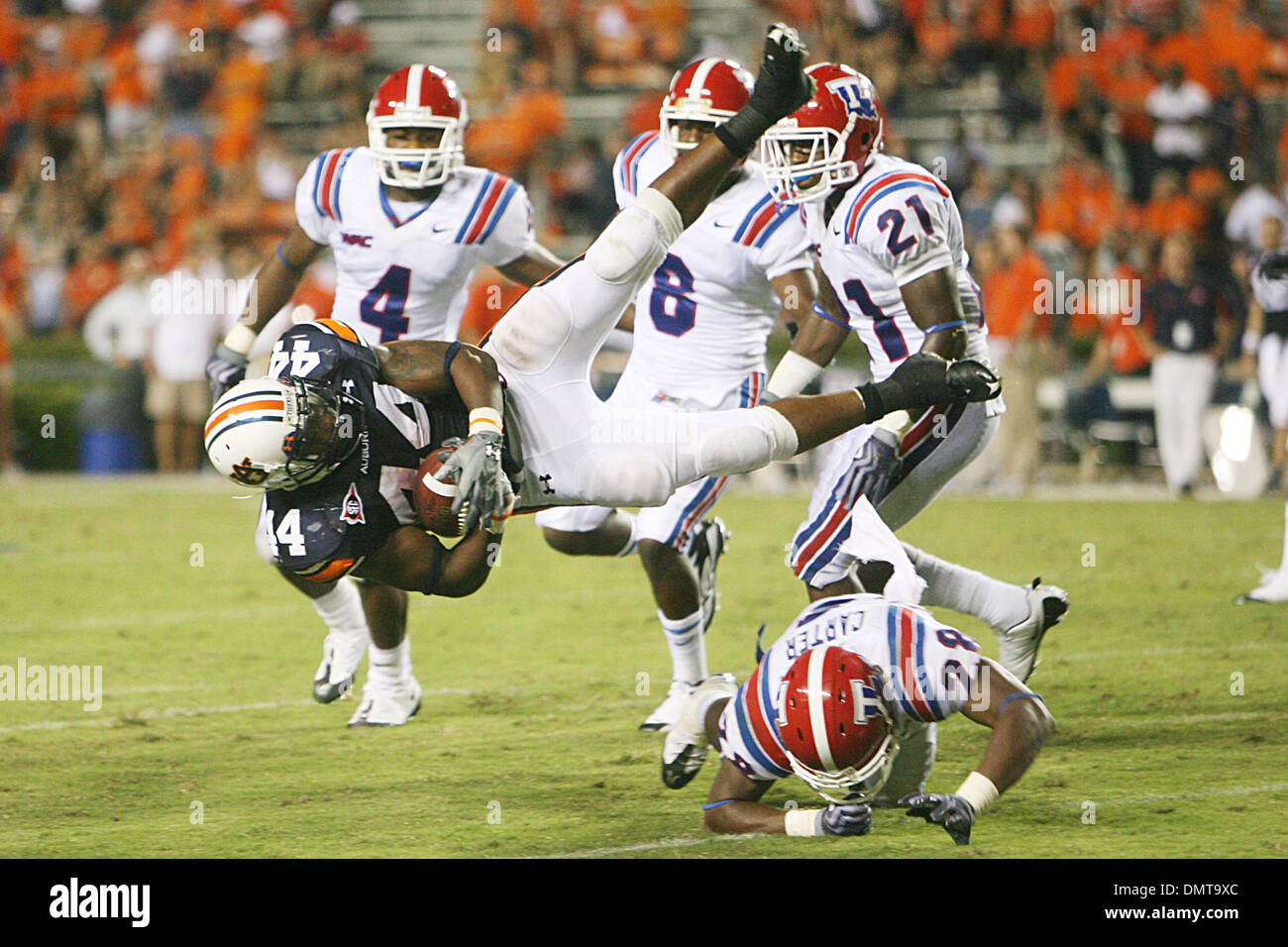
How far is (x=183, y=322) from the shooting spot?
12219 millimetres

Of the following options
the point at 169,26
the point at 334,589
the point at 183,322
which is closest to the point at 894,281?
the point at 334,589

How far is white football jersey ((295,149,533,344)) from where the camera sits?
5.68 m

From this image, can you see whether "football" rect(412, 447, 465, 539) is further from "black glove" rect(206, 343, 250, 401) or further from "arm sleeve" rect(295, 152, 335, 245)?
"arm sleeve" rect(295, 152, 335, 245)

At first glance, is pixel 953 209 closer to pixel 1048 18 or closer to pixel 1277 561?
pixel 1277 561

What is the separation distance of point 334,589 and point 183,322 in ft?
23.7

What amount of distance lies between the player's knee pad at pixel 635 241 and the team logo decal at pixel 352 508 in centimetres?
91

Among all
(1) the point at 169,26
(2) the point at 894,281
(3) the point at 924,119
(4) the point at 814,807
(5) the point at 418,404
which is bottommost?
(4) the point at 814,807

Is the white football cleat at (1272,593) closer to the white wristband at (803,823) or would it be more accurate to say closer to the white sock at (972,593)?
the white sock at (972,593)

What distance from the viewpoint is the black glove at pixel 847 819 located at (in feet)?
12.8

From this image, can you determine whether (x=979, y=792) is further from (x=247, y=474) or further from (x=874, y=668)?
(x=247, y=474)

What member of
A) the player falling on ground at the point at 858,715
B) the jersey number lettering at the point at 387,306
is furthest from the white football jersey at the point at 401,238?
the player falling on ground at the point at 858,715

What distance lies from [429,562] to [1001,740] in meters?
1.54

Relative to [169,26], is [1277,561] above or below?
below

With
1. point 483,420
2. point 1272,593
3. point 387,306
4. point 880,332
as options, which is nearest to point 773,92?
point 880,332
